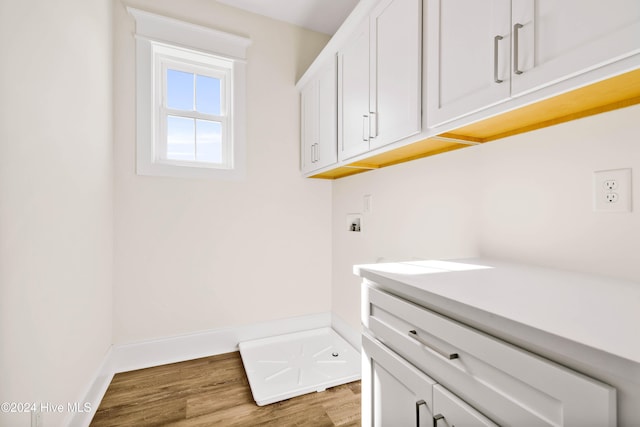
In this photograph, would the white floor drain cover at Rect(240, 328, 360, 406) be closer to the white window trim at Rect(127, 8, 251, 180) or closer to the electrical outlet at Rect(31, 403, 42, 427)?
the electrical outlet at Rect(31, 403, 42, 427)

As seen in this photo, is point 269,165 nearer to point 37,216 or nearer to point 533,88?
point 37,216

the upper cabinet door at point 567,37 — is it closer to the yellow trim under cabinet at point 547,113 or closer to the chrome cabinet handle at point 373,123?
the yellow trim under cabinet at point 547,113

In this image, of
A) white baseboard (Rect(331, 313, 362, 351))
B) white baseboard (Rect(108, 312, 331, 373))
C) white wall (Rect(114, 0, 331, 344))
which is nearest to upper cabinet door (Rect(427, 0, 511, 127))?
white wall (Rect(114, 0, 331, 344))

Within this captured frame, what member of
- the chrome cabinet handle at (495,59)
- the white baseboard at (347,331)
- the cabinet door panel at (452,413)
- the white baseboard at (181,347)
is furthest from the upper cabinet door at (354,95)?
the white baseboard at (181,347)

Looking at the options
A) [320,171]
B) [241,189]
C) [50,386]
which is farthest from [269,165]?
[50,386]

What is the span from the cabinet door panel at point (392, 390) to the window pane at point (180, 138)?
76.9 inches

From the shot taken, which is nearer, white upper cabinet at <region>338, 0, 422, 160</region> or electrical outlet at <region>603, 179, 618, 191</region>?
electrical outlet at <region>603, 179, 618, 191</region>

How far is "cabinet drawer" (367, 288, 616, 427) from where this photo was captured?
461mm

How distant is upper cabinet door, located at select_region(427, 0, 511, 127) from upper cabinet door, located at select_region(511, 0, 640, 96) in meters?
0.04

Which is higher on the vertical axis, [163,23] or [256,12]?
[256,12]

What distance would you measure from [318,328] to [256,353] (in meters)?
0.62

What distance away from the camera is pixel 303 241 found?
2.49 metres

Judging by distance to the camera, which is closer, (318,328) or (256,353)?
(256,353)

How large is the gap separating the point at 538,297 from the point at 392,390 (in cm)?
54
